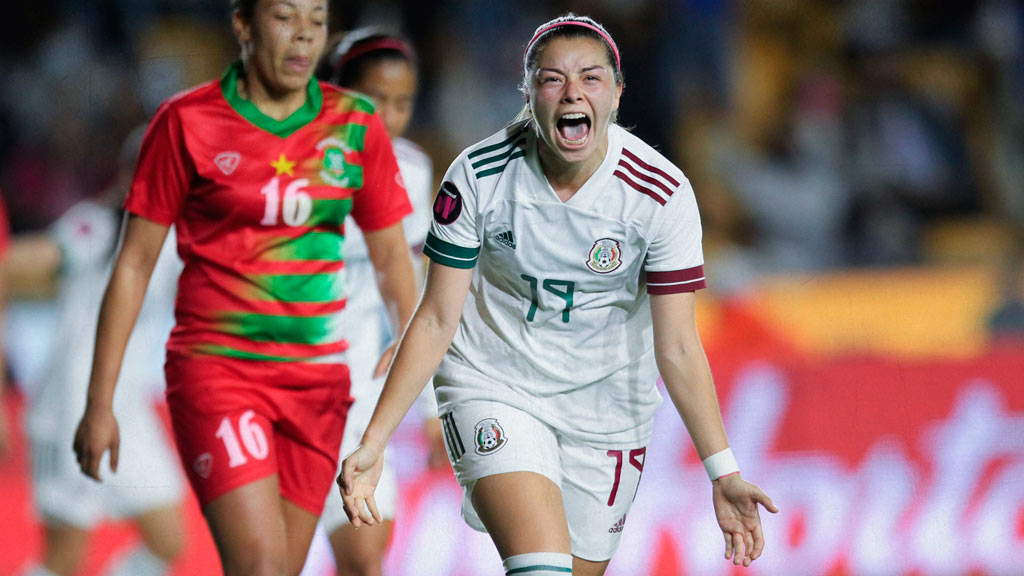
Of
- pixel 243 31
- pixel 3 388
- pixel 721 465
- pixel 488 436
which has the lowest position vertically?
pixel 721 465

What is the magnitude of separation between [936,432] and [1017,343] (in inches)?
23.1

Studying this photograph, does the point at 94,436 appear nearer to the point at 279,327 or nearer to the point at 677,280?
the point at 279,327

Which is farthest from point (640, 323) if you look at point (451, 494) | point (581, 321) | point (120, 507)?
point (120, 507)

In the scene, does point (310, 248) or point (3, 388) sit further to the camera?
point (3, 388)

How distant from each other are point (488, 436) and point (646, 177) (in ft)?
2.06

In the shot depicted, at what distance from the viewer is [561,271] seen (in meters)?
2.50

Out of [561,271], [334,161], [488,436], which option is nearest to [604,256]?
[561,271]

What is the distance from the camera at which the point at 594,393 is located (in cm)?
265

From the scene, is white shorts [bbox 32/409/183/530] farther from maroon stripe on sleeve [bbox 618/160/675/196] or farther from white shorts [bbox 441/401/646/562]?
maroon stripe on sleeve [bbox 618/160/675/196]

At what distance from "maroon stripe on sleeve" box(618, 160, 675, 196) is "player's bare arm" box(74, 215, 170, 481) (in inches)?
40.8

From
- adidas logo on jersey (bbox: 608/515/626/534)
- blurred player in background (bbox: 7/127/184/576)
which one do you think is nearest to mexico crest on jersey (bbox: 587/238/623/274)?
adidas logo on jersey (bbox: 608/515/626/534)

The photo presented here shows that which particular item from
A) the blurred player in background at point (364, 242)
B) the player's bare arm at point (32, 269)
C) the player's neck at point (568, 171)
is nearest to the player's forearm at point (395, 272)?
the blurred player in background at point (364, 242)

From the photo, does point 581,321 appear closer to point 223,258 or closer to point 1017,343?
point 223,258

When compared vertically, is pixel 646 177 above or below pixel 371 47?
below
